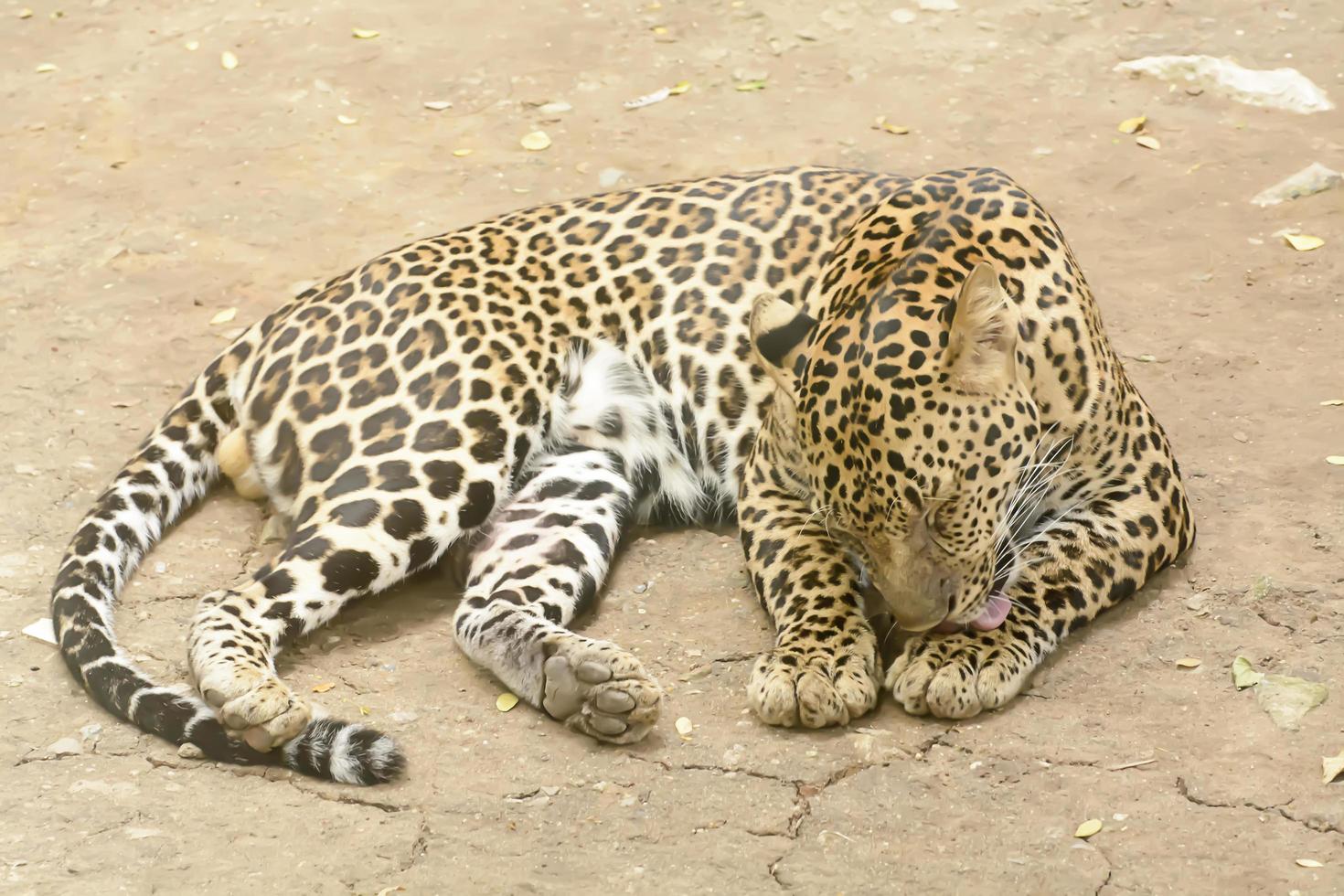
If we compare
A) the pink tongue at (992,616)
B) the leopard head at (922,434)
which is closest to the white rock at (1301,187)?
the leopard head at (922,434)

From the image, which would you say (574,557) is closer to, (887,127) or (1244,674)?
(1244,674)

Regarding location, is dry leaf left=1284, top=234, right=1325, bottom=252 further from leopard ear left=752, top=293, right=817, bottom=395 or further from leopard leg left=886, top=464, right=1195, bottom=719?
leopard ear left=752, top=293, right=817, bottom=395

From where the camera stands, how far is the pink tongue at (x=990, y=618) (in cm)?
547

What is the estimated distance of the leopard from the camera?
202 inches

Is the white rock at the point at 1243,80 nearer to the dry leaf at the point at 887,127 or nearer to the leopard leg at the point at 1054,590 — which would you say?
the dry leaf at the point at 887,127

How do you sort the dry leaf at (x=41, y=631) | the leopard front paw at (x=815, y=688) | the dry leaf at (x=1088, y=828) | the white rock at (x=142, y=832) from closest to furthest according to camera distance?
the dry leaf at (x=1088, y=828)
the white rock at (x=142, y=832)
the leopard front paw at (x=815, y=688)
the dry leaf at (x=41, y=631)

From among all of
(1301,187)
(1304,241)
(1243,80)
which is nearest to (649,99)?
(1243,80)

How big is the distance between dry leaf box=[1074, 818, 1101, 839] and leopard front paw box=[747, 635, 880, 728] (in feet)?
2.83

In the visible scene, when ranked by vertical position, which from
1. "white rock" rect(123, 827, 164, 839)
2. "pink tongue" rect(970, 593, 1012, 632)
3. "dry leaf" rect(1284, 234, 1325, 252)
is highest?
"white rock" rect(123, 827, 164, 839)

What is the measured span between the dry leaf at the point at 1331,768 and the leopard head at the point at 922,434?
3.77ft

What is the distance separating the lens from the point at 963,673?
5262 mm

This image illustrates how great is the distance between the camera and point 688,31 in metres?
11.8

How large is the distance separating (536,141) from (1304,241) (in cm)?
481

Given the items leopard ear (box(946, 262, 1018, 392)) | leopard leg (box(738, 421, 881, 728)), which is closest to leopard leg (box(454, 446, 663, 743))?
leopard leg (box(738, 421, 881, 728))
